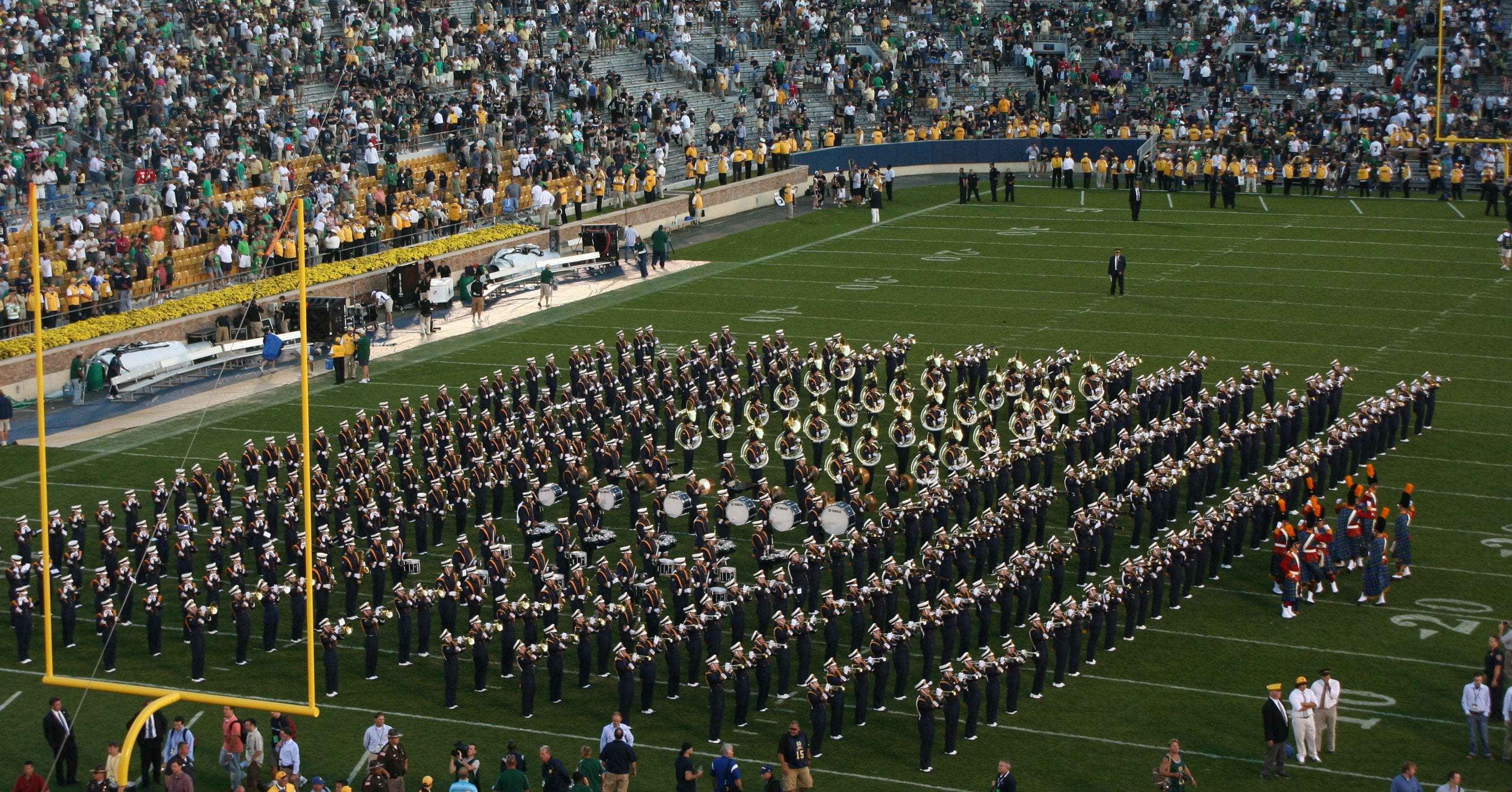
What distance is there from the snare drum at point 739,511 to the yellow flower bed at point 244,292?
8.01 metres

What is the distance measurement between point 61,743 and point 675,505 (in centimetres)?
792

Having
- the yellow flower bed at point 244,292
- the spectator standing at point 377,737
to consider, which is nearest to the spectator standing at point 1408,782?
the spectator standing at point 377,737

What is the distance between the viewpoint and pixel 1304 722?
652 inches

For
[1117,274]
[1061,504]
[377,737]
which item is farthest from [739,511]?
[1117,274]

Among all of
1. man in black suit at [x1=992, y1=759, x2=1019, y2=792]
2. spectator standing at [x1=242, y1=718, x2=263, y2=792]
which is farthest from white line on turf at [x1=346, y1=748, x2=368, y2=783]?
man in black suit at [x1=992, y1=759, x2=1019, y2=792]

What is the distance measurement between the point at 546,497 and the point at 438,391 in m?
5.73

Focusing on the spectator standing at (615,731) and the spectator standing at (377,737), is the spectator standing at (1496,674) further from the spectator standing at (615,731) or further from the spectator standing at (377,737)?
the spectator standing at (377,737)

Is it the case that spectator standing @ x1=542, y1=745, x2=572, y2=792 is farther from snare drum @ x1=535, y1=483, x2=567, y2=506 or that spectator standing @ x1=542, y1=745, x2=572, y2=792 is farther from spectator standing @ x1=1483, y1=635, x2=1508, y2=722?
spectator standing @ x1=1483, y1=635, x2=1508, y2=722

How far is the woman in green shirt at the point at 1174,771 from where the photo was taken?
1548cm

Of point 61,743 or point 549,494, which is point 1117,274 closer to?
point 549,494

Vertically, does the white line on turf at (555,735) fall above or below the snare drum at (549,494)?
below

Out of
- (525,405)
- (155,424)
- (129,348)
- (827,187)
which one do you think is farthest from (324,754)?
(827,187)

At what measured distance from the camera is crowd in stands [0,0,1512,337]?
34.5 metres

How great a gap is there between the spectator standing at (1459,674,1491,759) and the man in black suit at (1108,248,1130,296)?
58.2 ft
